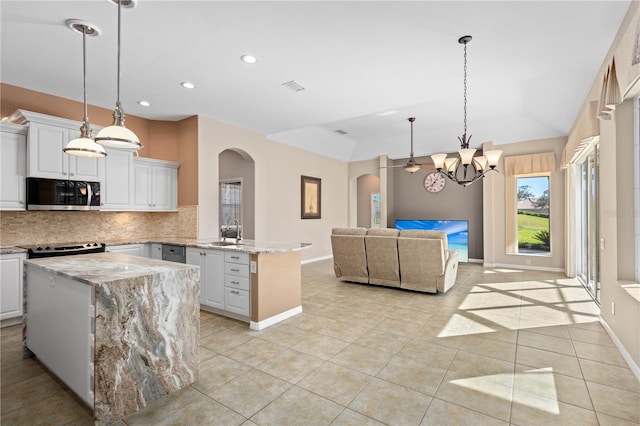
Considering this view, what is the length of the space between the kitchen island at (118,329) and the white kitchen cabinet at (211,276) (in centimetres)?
130

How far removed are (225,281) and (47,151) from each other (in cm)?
275

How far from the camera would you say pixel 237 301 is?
144 inches

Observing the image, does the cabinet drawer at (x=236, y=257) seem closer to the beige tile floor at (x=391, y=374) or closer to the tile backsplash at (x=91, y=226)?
the beige tile floor at (x=391, y=374)

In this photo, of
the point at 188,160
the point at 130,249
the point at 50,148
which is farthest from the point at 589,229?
the point at 50,148

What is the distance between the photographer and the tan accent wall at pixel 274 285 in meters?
3.46

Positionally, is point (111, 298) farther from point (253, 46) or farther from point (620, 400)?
point (620, 400)

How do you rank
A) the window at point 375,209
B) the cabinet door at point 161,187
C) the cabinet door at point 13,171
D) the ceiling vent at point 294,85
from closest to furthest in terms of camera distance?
1. the cabinet door at point 13,171
2. the ceiling vent at point 294,85
3. the cabinet door at point 161,187
4. the window at point 375,209

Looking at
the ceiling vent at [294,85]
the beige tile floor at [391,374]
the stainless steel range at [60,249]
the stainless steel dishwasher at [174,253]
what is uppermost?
the ceiling vent at [294,85]

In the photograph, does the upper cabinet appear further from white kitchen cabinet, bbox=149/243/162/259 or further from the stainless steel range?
white kitchen cabinet, bbox=149/243/162/259

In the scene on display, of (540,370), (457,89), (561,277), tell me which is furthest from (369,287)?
(561,277)

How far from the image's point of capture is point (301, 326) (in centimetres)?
352

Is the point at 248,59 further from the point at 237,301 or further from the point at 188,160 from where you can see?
the point at 237,301

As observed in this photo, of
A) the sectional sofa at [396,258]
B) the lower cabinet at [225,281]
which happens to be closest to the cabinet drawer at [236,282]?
the lower cabinet at [225,281]

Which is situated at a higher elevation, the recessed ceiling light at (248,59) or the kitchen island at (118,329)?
the recessed ceiling light at (248,59)
